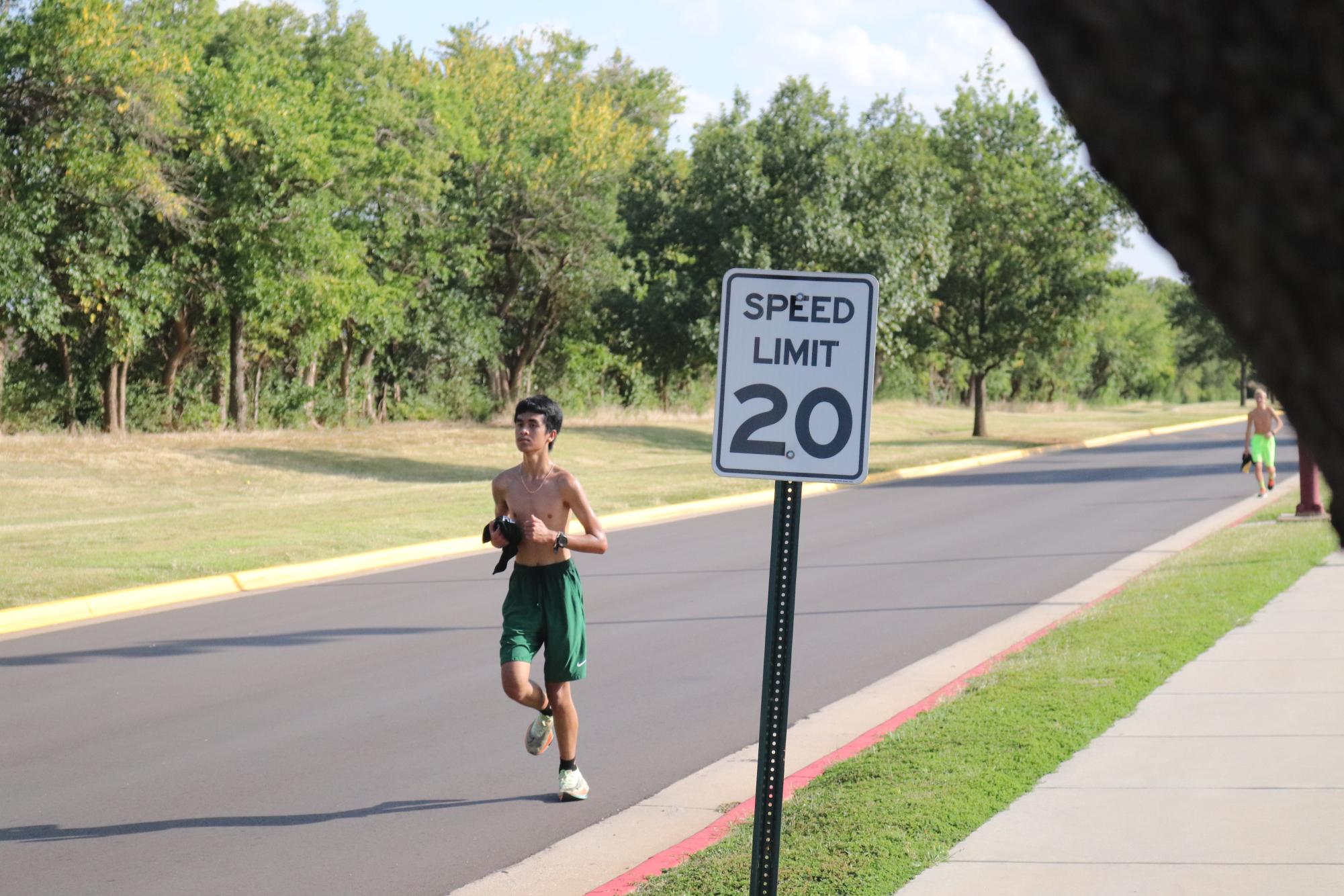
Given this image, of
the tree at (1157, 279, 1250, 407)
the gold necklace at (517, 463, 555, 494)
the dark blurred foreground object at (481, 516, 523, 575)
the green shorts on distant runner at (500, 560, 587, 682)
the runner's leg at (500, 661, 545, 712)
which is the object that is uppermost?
the tree at (1157, 279, 1250, 407)

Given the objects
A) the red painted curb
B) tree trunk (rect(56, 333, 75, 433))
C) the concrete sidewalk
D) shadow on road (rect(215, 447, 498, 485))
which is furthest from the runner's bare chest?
tree trunk (rect(56, 333, 75, 433))

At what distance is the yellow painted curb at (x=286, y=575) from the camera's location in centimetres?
1311

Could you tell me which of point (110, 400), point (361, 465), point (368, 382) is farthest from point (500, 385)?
point (361, 465)

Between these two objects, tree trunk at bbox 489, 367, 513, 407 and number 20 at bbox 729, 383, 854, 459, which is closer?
number 20 at bbox 729, 383, 854, 459

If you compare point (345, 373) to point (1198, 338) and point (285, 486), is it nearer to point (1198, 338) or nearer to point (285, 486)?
point (285, 486)

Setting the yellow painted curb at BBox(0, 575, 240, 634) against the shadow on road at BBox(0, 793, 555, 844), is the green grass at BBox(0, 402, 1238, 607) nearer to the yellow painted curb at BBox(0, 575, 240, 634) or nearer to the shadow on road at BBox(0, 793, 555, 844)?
the yellow painted curb at BBox(0, 575, 240, 634)

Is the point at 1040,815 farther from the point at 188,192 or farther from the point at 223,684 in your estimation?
the point at 188,192

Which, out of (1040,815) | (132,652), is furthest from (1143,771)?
(132,652)

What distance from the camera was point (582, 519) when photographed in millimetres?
7527

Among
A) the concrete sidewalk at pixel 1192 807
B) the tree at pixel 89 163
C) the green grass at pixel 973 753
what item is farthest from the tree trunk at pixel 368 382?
the concrete sidewalk at pixel 1192 807

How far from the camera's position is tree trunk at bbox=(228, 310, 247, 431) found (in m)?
36.5

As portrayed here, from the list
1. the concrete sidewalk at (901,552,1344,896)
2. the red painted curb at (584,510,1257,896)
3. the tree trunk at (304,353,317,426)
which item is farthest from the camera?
the tree trunk at (304,353,317,426)

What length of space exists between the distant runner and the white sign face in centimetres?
1798

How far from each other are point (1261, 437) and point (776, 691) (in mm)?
19648
